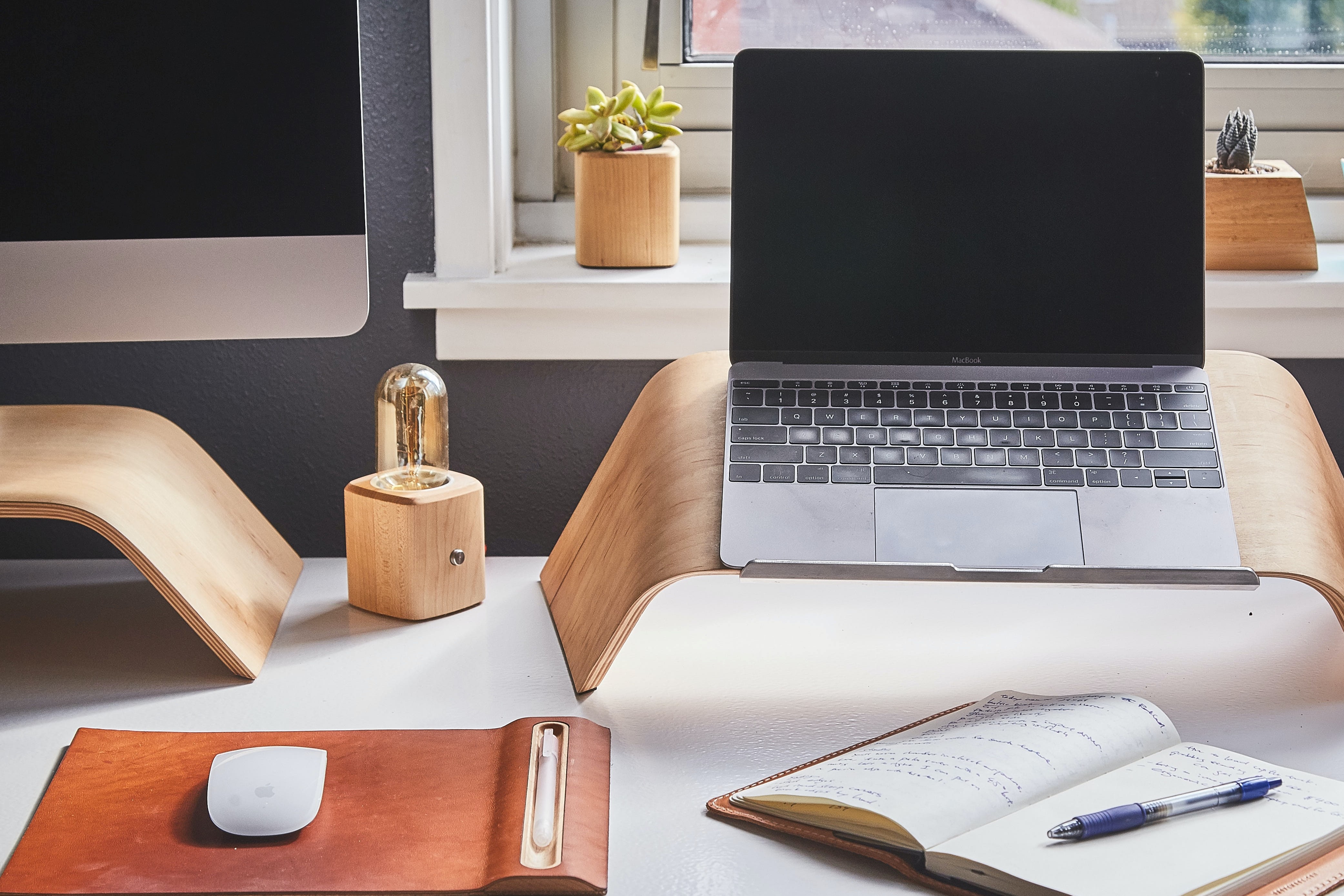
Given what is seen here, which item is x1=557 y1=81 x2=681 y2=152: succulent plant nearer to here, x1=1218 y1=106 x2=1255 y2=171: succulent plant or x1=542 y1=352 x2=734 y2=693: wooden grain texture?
x1=542 y1=352 x2=734 y2=693: wooden grain texture

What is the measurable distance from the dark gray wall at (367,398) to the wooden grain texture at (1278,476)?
0.94 feet

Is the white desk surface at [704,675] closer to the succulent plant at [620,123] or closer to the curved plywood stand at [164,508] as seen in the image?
the curved plywood stand at [164,508]

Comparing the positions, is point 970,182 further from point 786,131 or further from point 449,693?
point 449,693

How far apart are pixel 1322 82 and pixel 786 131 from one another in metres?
0.70

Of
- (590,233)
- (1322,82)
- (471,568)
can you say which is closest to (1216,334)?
(1322,82)

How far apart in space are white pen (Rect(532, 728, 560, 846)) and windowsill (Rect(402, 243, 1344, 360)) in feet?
1.51

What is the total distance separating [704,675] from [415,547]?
0.24m

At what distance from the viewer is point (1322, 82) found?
122cm

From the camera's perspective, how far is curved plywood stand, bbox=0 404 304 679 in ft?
2.51

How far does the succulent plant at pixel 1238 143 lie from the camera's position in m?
1.10

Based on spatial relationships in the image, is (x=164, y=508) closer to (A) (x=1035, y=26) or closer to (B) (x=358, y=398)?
(B) (x=358, y=398)

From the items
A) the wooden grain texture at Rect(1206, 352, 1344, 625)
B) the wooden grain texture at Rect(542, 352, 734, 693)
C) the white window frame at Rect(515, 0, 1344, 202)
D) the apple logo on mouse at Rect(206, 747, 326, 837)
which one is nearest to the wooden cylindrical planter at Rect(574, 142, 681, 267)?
the white window frame at Rect(515, 0, 1344, 202)

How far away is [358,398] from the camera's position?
1128 mm

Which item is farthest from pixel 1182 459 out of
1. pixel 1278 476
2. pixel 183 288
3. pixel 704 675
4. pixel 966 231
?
pixel 183 288
